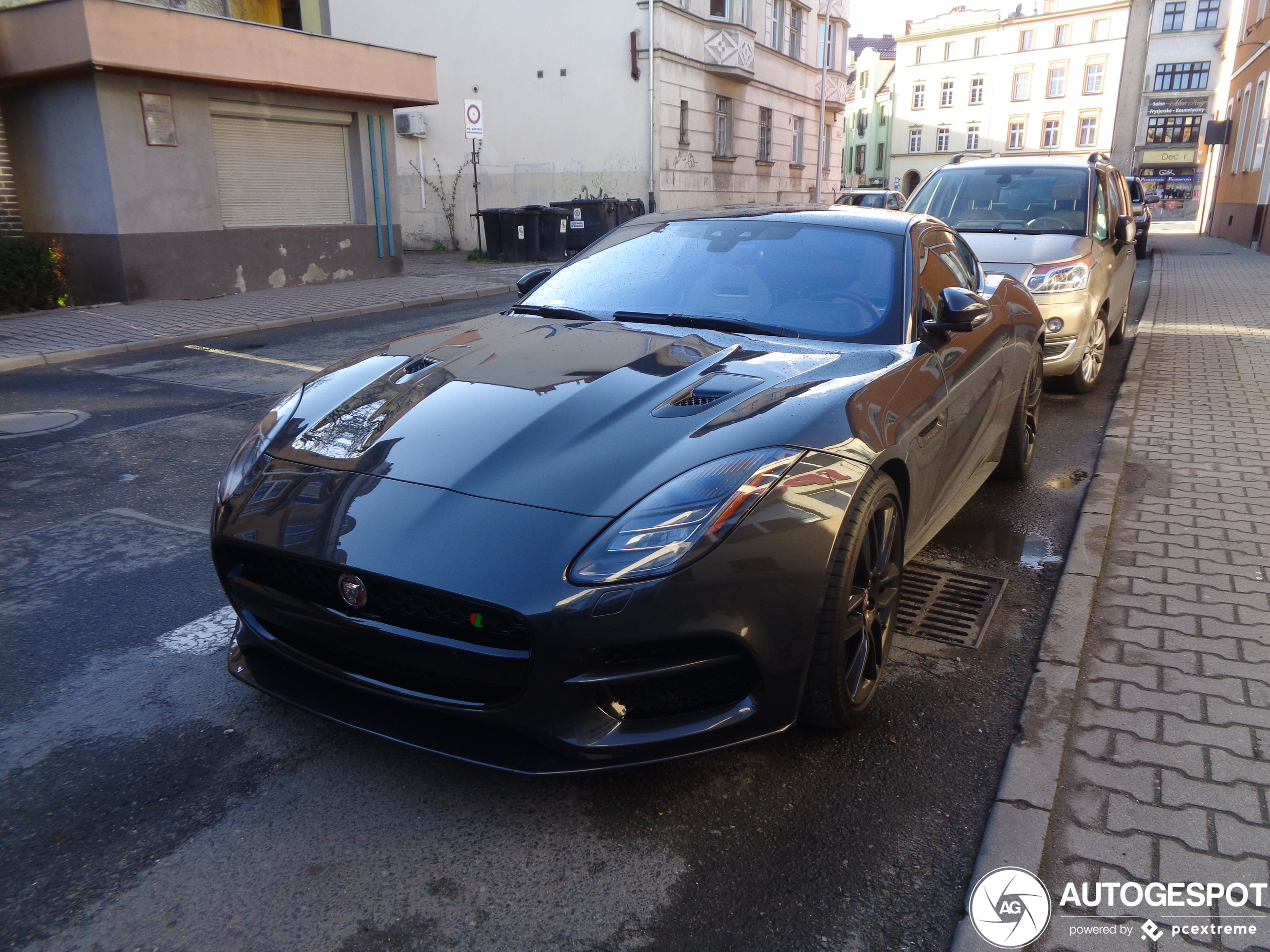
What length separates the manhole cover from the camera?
6.30 meters

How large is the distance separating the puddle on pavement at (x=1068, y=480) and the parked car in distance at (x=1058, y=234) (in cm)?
171

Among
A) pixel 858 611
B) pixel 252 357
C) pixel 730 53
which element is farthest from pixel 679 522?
pixel 730 53

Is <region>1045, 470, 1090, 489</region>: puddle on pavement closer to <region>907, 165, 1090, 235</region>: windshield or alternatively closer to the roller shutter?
<region>907, 165, 1090, 235</region>: windshield

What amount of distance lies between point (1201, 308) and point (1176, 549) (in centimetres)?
954

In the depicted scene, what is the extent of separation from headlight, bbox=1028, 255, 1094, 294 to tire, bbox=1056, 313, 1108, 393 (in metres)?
0.49

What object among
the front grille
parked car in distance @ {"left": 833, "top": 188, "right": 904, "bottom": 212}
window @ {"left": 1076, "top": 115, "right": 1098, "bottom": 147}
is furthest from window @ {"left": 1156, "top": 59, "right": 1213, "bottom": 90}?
the front grille

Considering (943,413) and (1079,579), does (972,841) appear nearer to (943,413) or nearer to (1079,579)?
(943,413)

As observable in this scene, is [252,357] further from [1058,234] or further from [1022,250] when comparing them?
[1058,234]

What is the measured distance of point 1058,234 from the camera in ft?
24.4

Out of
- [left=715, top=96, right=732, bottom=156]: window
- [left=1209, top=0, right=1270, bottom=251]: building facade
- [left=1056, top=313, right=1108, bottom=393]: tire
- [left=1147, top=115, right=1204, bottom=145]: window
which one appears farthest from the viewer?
[left=1147, top=115, right=1204, bottom=145]: window

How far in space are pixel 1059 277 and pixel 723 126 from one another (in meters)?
22.8

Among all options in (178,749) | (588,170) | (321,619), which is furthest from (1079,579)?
(588,170)

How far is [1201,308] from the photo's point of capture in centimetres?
1197

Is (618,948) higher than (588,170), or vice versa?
(588,170)
